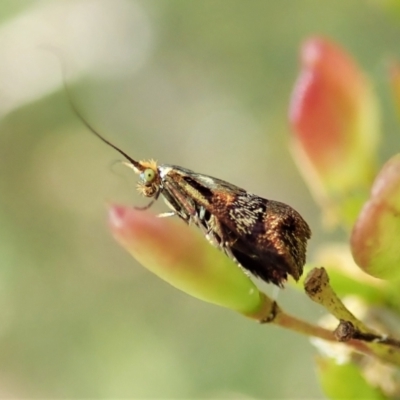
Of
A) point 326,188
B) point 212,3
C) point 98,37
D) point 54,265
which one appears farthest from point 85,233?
point 326,188

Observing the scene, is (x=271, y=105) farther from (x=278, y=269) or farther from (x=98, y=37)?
(x=278, y=269)

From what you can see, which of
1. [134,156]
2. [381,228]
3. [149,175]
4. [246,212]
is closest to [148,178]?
[149,175]

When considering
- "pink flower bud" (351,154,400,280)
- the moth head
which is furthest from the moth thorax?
"pink flower bud" (351,154,400,280)

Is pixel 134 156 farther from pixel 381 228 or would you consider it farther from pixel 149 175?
pixel 381 228

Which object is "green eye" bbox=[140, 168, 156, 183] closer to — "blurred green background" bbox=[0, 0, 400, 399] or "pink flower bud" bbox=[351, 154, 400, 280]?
"pink flower bud" bbox=[351, 154, 400, 280]

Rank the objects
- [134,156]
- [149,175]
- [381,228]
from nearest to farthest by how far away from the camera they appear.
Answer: [381,228], [149,175], [134,156]
